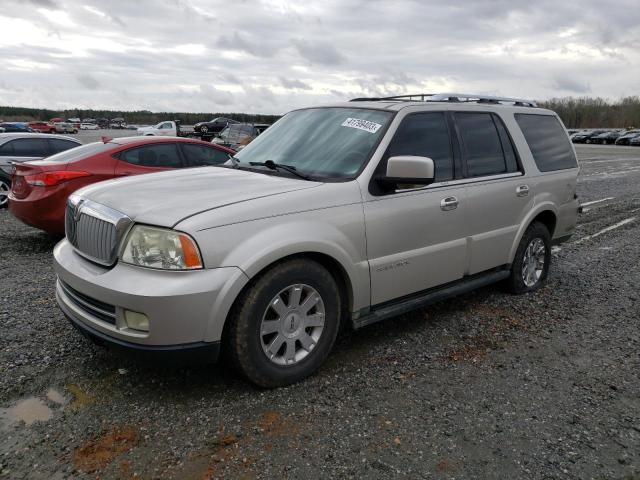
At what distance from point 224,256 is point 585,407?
7.92 feet

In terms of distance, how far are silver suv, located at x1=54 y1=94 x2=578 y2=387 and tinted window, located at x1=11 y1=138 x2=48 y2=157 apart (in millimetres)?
7801

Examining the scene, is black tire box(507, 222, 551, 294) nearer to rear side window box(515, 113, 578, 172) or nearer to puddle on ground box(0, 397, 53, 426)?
rear side window box(515, 113, 578, 172)

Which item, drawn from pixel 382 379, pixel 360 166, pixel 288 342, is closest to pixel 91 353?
pixel 288 342

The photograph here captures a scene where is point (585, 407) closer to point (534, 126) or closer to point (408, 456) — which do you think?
point (408, 456)

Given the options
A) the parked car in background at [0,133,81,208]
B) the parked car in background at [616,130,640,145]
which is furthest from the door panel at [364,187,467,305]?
the parked car in background at [616,130,640,145]

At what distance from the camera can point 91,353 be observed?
12.6 ft

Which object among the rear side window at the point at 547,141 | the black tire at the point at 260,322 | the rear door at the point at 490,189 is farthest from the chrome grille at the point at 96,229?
the rear side window at the point at 547,141

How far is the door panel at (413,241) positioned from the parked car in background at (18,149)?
8.63 metres

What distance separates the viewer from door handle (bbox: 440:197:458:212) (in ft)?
13.5

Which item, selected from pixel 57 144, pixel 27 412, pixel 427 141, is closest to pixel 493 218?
pixel 427 141

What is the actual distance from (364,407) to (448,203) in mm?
1783

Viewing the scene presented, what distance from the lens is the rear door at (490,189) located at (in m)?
4.46

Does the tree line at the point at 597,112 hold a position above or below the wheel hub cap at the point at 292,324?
above

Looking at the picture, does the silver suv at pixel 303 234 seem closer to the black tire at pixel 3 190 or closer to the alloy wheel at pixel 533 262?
the alloy wheel at pixel 533 262
